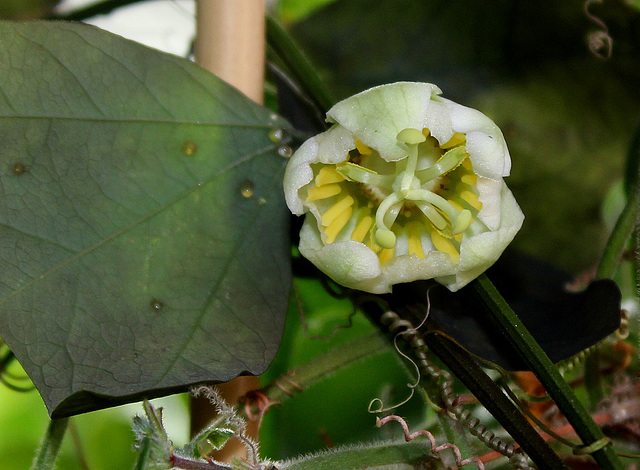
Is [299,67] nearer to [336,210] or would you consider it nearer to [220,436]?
[336,210]

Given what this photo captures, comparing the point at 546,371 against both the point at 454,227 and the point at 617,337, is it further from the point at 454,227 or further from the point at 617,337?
the point at 617,337

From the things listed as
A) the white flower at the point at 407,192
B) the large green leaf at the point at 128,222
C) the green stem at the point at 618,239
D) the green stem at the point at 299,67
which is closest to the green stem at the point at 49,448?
the large green leaf at the point at 128,222

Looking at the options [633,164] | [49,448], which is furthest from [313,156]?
[633,164]

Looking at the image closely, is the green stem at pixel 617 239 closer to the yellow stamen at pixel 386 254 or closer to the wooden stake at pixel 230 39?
the yellow stamen at pixel 386 254

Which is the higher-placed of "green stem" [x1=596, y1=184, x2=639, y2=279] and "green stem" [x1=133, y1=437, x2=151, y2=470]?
"green stem" [x1=133, y1=437, x2=151, y2=470]

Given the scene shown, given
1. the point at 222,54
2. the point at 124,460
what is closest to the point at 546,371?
the point at 222,54

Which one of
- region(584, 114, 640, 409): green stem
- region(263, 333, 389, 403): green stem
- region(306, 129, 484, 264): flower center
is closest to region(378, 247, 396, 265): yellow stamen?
region(306, 129, 484, 264): flower center

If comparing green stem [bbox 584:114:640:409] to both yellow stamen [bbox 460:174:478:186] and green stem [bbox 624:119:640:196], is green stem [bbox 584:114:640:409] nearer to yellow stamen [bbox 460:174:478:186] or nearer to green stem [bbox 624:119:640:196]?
green stem [bbox 624:119:640:196]
